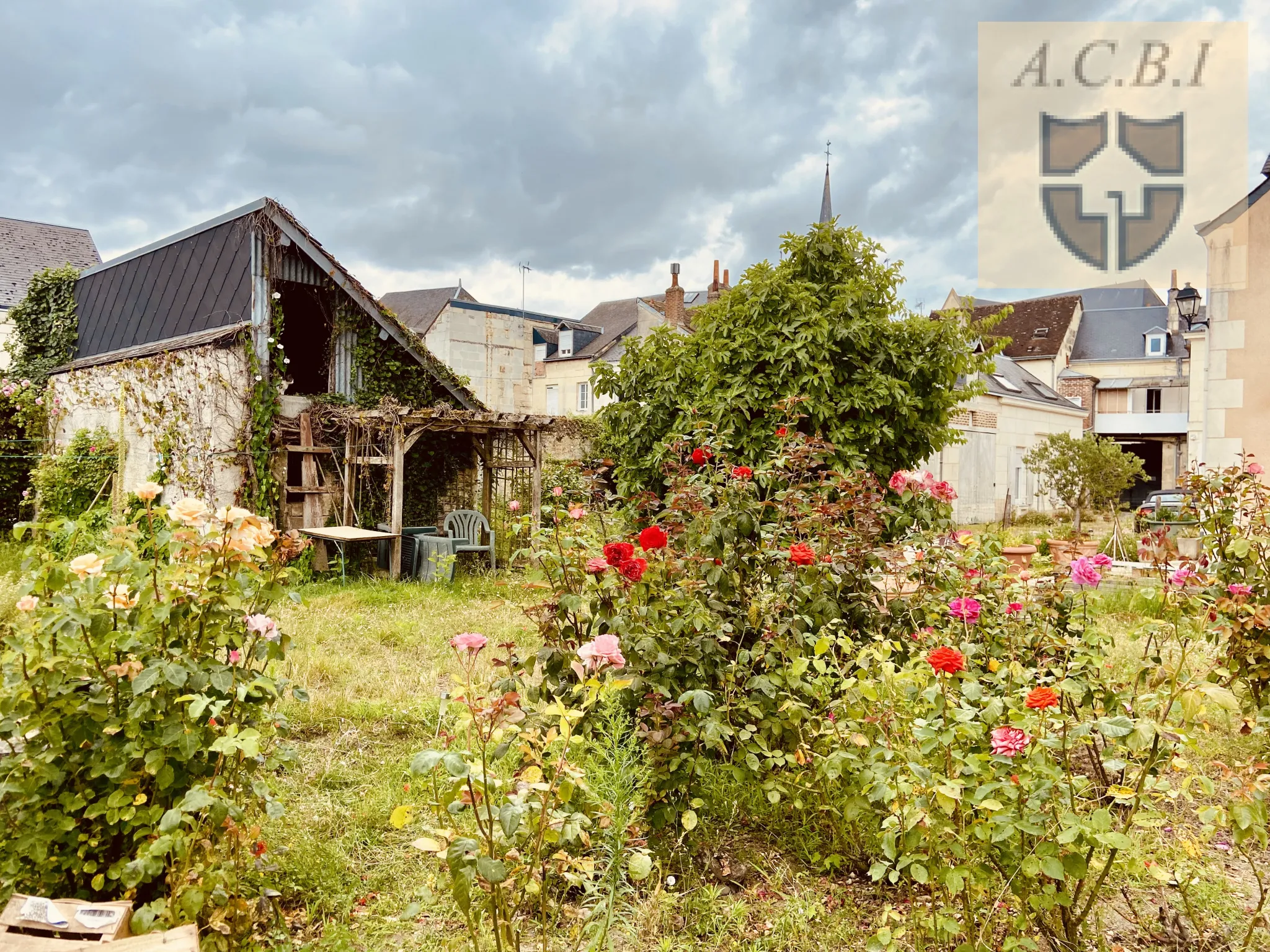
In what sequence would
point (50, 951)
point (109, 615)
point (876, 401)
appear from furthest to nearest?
point (876, 401), point (109, 615), point (50, 951)

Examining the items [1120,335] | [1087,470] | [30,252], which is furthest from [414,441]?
[1120,335]

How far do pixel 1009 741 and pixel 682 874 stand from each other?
138cm

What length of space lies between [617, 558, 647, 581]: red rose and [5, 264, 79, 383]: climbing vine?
14.3 metres

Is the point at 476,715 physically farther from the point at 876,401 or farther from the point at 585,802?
the point at 876,401

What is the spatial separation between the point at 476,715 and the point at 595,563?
0.81 meters

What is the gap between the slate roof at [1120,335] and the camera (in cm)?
2945

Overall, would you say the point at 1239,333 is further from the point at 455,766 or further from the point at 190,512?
the point at 190,512

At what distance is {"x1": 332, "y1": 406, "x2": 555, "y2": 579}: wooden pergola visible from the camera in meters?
9.11

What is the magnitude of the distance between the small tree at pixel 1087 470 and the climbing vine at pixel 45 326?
19397mm

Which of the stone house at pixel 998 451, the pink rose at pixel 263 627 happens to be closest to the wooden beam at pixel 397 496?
the pink rose at pixel 263 627

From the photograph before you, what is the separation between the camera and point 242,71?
6523mm

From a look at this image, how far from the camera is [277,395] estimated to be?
9.21 meters

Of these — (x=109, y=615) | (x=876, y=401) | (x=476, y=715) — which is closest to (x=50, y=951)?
(x=109, y=615)

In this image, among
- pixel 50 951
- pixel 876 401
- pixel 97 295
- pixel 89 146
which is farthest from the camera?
pixel 97 295
